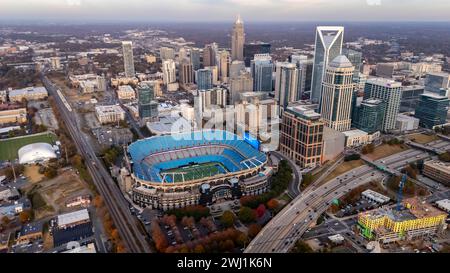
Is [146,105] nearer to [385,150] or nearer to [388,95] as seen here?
[385,150]

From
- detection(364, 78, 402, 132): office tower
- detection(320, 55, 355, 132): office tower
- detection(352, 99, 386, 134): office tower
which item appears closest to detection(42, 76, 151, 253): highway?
detection(320, 55, 355, 132): office tower

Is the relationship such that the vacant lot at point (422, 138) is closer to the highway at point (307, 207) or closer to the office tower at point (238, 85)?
the highway at point (307, 207)

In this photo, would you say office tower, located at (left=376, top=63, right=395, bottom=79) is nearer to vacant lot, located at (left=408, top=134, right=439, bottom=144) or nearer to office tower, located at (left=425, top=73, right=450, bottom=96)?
office tower, located at (left=425, top=73, right=450, bottom=96)

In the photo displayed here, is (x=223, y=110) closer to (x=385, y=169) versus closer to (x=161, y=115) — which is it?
(x=161, y=115)

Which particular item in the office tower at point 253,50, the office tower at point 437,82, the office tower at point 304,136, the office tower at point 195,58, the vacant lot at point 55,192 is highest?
the office tower at point 253,50

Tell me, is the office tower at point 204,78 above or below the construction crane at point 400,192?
above

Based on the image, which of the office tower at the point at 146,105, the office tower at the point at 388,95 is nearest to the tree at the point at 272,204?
the office tower at the point at 388,95

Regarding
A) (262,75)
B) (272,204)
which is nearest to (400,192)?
(272,204)
